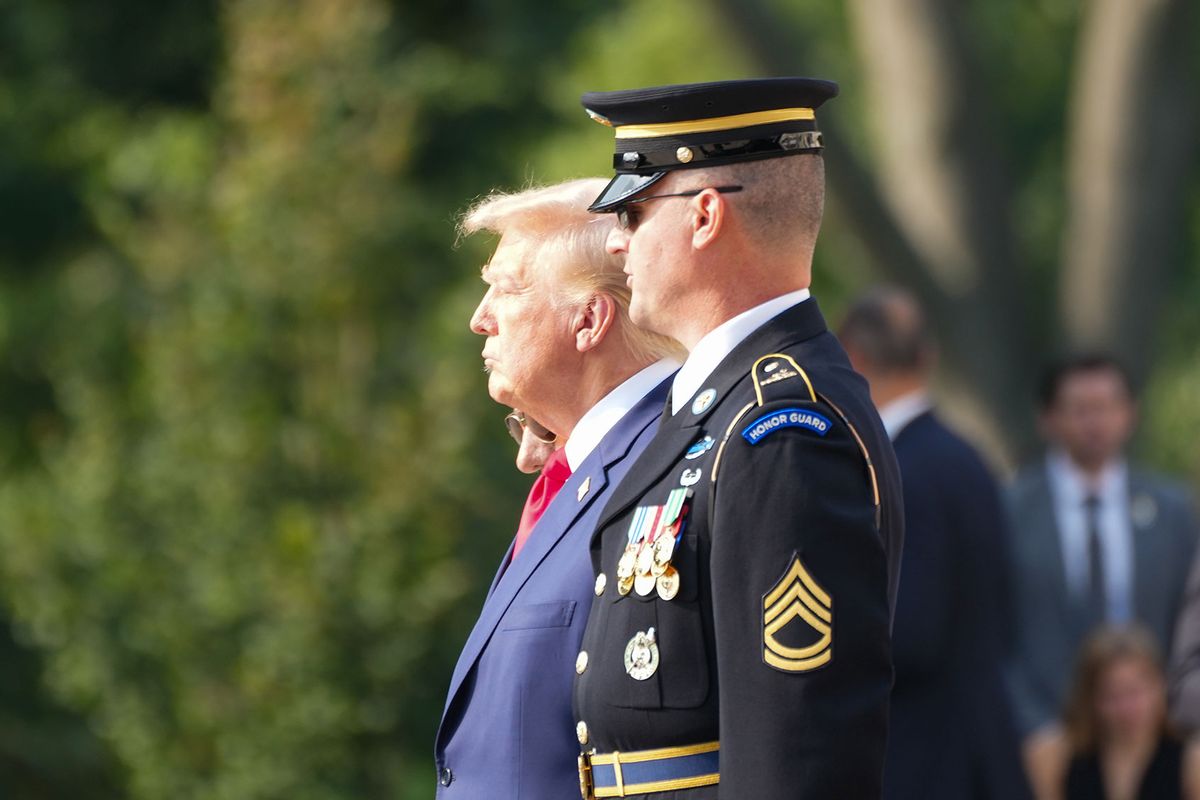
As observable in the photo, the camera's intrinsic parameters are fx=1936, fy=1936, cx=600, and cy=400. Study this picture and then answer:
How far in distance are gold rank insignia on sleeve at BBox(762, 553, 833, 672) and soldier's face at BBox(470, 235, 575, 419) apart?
Answer: 80cm

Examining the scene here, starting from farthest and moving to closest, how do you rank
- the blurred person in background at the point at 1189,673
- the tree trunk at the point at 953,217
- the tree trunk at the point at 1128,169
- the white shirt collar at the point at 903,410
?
the tree trunk at the point at 953,217, the tree trunk at the point at 1128,169, the white shirt collar at the point at 903,410, the blurred person in background at the point at 1189,673

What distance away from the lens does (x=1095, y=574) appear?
6.35m

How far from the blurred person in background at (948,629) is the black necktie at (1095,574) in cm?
152

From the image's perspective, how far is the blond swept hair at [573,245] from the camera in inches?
113

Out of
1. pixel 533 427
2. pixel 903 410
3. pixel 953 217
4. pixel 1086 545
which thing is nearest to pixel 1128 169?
pixel 953 217

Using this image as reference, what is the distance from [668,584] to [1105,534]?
4.31 metres

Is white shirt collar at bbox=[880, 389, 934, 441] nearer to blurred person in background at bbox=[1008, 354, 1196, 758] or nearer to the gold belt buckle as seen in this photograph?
blurred person in background at bbox=[1008, 354, 1196, 758]

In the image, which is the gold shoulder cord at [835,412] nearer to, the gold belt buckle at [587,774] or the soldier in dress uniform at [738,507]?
the soldier in dress uniform at [738,507]

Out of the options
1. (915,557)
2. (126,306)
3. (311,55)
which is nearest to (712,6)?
(311,55)

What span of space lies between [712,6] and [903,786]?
5269 millimetres

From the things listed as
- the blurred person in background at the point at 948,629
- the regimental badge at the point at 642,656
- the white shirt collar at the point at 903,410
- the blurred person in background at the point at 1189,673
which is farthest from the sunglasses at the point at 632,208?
the white shirt collar at the point at 903,410

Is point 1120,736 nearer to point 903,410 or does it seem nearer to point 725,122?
point 903,410

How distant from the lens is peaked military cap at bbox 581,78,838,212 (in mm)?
2430


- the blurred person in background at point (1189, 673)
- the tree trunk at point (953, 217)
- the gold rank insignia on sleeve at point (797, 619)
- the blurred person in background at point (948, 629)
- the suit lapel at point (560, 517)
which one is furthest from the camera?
the tree trunk at point (953, 217)
